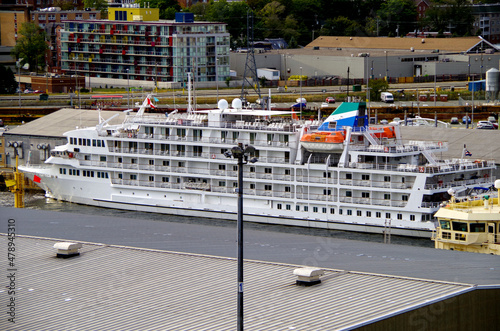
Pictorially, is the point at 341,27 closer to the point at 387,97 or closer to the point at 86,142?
the point at 387,97

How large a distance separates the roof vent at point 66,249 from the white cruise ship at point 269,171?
19866 millimetres

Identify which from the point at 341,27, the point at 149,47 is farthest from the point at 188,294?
the point at 341,27

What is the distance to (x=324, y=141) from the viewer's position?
4306cm

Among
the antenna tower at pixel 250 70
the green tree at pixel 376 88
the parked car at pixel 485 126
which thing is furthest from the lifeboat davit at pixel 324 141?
the green tree at pixel 376 88

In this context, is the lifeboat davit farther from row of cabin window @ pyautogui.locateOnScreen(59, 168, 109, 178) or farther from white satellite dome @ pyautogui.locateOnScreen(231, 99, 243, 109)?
row of cabin window @ pyautogui.locateOnScreen(59, 168, 109, 178)

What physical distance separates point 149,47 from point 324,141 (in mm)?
53075

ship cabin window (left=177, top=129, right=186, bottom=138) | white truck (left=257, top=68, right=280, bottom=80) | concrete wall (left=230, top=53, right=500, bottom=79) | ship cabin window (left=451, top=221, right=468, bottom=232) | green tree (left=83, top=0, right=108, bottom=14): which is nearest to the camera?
ship cabin window (left=451, top=221, right=468, bottom=232)

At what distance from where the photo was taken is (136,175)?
1933 inches

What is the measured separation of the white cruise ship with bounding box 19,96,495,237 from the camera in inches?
1633

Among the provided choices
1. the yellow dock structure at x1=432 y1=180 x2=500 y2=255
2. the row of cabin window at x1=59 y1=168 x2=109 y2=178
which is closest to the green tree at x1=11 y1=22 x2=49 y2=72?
the row of cabin window at x1=59 y1=168 x2=109 y2=178

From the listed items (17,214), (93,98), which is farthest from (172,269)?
(93,98)

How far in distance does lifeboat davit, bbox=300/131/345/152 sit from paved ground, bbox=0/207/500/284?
1469 centimetres

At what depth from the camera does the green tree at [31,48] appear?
350 feet

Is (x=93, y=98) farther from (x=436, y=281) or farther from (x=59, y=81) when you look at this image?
(x=436, y=281)
